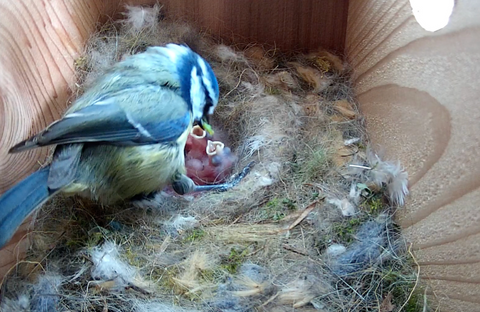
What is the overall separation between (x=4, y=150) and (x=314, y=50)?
1045mm

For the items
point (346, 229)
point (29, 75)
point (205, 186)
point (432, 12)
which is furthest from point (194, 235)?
point (432, 12)

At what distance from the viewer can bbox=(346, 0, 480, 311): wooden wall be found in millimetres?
950

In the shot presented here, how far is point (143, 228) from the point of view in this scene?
1.34 meters

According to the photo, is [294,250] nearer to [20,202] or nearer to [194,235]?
[194,235]

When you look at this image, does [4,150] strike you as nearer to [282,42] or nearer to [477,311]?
[282,42]

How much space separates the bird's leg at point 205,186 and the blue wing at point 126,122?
0.16m

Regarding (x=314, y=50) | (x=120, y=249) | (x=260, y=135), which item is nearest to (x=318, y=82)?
(x=314, y=50)

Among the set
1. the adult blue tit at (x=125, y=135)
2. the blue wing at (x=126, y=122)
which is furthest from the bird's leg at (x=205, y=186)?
the blue wing at (x=126, y=122)

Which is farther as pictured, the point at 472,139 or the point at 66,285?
the point at 66,285

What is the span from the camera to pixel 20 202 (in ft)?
3.57

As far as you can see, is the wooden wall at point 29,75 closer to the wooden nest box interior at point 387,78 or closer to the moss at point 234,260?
the wooden nest box interior at point 387,78

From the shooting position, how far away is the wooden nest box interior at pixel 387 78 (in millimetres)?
975

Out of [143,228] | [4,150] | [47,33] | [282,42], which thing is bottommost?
[143,228]

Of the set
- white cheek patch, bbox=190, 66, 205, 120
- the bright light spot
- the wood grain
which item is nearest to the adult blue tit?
white cheek patch, bbox=190, 66, 205, 120
